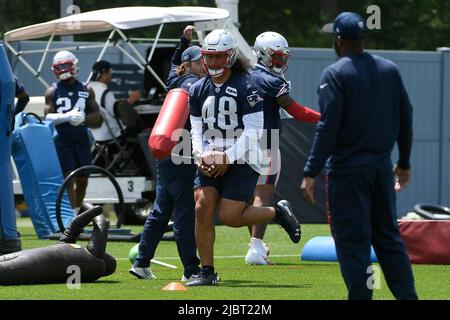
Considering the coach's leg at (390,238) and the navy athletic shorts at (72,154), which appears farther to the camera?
the navy athletic shorts at (72,154)

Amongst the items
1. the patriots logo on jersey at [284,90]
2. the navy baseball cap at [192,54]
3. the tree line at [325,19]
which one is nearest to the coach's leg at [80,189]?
the patriots logo on jersey at [284,90]

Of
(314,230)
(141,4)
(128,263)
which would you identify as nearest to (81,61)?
(314,230)

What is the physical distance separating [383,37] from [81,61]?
17242mm

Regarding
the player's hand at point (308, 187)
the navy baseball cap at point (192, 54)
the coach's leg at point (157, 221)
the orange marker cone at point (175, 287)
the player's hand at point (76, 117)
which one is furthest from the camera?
the player's hand at point (76, 117)

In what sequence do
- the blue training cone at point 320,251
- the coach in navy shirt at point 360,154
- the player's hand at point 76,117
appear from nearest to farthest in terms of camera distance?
the coach in navy shirt at point 360,154
the blue training cone at point 320,251
the player's hand at point 76,117

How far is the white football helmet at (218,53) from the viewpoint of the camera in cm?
1077

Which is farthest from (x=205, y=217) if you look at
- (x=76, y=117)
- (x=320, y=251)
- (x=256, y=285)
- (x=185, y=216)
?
(x=76, y=117)

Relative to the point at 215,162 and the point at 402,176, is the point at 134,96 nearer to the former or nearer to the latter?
the point at 215,162

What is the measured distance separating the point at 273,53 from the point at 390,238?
4579 mm

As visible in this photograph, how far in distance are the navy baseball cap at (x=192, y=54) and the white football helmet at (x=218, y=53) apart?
0.80 metres

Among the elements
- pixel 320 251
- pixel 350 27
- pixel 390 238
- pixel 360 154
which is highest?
pixel 350 27

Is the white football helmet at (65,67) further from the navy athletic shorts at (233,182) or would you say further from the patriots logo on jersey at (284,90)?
the navy athletic shorts at (233,182)

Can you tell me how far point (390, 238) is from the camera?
29.1 feet

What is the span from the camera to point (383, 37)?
37969 mm
